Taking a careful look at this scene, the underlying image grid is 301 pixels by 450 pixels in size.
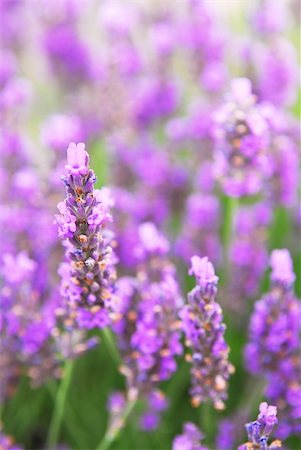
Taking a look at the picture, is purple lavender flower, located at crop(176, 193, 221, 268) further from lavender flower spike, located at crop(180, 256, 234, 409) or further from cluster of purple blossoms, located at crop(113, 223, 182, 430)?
lavender flower spike, located at crop(180, 256, 234, 409)

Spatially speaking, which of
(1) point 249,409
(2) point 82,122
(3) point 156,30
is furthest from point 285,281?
(3) point 156,30

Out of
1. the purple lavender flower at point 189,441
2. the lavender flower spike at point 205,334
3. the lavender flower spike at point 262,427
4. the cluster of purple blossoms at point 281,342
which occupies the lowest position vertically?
the lavender flower spike at point 262,427

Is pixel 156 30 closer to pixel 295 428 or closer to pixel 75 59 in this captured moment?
pixel 75 59

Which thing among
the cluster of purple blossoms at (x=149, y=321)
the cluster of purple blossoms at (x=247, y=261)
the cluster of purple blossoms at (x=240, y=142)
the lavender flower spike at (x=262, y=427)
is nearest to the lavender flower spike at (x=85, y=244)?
the cluster of purple blossoms at (x=149, y=321)

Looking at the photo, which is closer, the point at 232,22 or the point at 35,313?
the point at 35,313

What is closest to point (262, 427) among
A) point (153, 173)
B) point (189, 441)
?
point (189, 441)

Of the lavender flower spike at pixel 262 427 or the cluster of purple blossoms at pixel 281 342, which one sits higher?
the cluster of purple blossoms at pixel 281 342

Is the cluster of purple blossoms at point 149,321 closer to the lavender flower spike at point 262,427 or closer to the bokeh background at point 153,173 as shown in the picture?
the bokeh background at point 153,173
